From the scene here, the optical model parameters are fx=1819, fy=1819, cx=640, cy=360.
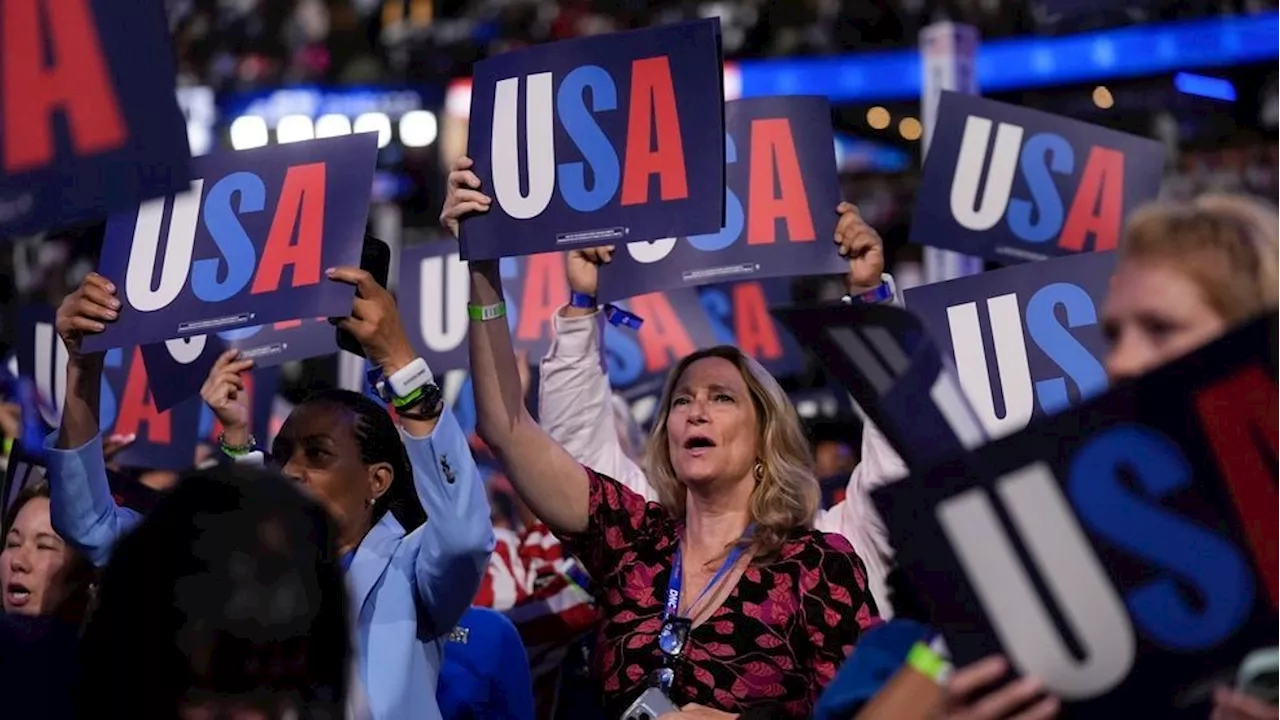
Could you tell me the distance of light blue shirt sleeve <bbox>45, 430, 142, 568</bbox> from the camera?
3465 mm

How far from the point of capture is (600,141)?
380cm

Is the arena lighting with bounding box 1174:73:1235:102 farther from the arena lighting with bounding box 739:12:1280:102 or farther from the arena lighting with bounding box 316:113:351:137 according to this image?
the arena lighting with bounding box 316:113:351:137

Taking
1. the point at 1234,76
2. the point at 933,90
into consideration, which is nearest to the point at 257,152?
the point at 933,90

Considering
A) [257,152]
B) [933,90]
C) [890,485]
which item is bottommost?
[890,485]

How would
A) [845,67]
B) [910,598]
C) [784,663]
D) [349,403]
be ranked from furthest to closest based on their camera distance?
[845,67] < [349,403] < [784,663] < [910,598]

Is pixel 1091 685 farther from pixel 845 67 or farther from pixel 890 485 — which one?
pixel 845 67

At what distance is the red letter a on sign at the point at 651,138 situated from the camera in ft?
12.3

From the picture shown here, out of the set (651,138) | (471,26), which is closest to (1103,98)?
(471,26)

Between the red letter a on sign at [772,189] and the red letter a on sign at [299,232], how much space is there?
135 cm

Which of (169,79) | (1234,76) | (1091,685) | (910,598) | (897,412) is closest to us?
(1091,685)

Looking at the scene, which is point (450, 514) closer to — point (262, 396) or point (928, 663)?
point (928, 663)

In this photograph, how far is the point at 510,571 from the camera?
5.26m

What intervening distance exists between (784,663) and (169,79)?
4.93 ft

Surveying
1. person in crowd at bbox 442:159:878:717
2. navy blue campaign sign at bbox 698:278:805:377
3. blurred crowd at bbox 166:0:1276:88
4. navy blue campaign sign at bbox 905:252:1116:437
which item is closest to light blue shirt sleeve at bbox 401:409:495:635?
person in crowd at bbox 442:159:878:717
